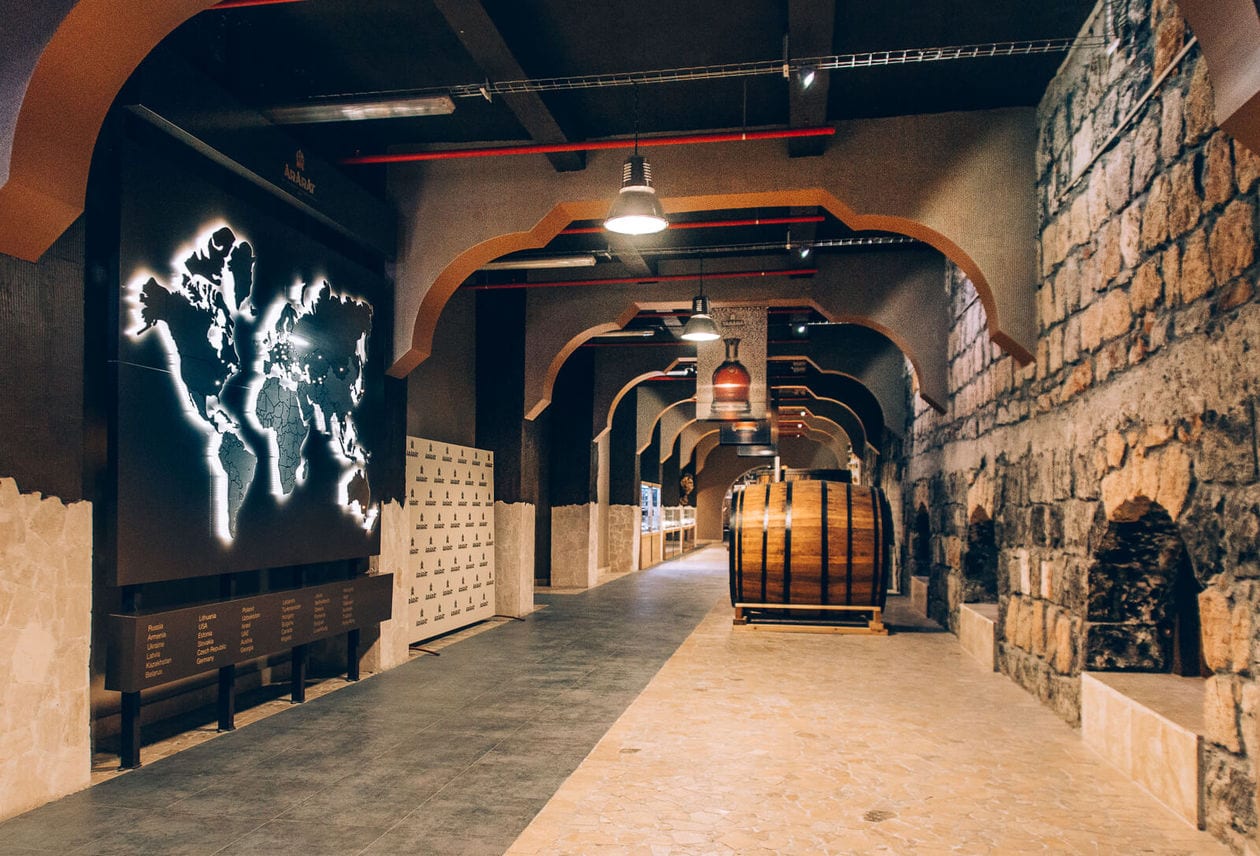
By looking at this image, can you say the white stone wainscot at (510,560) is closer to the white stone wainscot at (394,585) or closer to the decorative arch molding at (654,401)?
the white stone wainscot at (394,585)

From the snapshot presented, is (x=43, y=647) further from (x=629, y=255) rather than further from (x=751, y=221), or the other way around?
(x=629, y=255)

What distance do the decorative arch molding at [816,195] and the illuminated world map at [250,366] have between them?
34.5 inches

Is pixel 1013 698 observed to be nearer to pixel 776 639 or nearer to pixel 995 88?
pixel 776 639

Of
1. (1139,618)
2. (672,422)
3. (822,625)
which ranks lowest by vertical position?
(822,625)

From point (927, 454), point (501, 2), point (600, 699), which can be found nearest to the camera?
point (501, 2)

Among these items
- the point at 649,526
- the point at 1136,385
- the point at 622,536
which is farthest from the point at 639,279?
the point at 649,526

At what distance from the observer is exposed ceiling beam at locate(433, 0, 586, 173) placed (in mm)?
4078

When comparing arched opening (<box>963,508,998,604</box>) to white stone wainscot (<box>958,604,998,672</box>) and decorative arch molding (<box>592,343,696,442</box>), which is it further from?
decorative arch molding (<box>592,343,696,442</box>)

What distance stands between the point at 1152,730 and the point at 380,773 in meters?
3.06

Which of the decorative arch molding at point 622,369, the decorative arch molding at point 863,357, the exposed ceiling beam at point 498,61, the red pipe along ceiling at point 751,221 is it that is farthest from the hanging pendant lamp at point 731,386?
the decorative arch molding at point 622,369

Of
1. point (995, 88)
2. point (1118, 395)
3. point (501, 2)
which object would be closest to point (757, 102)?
point (995, 88)

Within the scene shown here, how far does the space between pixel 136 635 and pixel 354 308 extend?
2573 mm

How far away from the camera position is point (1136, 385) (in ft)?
12.1

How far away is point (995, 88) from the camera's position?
5227 millimetres
